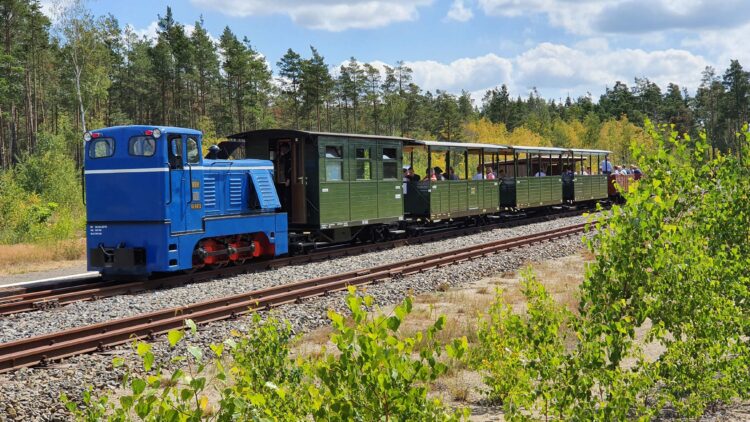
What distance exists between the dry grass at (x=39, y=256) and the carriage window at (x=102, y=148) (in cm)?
496

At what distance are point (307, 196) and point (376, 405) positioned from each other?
1378 centimetres

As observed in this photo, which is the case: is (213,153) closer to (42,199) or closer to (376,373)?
(376,373)

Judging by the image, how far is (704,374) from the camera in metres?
5.33

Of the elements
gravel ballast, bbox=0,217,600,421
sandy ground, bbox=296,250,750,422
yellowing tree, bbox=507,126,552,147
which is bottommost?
sandy ground, bbox=296,250,750,422

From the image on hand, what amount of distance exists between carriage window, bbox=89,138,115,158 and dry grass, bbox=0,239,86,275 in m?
4.96

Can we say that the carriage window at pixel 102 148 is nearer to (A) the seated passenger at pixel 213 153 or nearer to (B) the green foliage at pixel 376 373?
(A) the seated passenger at pixel 213 153

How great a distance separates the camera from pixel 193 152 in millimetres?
13398

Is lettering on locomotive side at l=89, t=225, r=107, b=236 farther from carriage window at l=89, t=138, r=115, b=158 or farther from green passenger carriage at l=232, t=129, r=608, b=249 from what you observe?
green passenger carriage at l=232, t=129, r=608, b=249

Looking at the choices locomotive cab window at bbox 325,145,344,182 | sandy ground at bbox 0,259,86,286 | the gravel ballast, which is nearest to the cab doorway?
locomotive cab window at bbox 325,145,344,182

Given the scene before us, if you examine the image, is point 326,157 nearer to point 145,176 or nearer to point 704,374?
point 145,176

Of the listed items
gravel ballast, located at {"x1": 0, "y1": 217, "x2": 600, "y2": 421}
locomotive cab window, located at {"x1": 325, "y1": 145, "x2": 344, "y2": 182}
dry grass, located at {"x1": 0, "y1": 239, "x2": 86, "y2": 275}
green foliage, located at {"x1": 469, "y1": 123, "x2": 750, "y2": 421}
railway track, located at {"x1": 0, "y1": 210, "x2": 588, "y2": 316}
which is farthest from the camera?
dry grass, located at {"x1": 0, "y1": 239, "x2": 86, "y2": 275}

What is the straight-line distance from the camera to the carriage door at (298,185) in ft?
53.8

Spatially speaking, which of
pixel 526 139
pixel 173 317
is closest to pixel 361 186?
pixel 173 317

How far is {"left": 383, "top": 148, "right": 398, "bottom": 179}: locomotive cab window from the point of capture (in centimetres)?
1878
